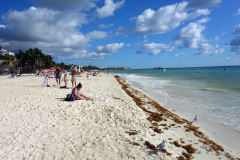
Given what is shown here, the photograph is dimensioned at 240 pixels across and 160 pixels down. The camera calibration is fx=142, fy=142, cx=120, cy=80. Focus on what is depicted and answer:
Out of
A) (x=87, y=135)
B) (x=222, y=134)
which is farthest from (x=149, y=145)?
(x=222, y=134)

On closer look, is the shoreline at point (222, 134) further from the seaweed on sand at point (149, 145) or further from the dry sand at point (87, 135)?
the seaweed on sand at point (149, 145)

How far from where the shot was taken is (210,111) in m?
6.89

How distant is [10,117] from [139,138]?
4.61 meters

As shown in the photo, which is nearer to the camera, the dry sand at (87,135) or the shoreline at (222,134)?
the dry sand at (87,135)

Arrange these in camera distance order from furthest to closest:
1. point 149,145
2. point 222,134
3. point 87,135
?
1. point 222,134
2. point 87,135
3. point 149,145

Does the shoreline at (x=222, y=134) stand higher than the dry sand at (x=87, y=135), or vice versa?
the dry sand at (x=87, y=135)

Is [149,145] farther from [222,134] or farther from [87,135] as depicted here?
[222,134]

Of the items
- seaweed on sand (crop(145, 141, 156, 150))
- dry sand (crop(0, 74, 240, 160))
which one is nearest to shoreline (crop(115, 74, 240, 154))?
dry sand (crop(0, 74, 240, 160))

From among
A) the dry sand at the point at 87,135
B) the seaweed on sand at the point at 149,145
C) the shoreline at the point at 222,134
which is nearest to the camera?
the dry sand at the point at 87,135

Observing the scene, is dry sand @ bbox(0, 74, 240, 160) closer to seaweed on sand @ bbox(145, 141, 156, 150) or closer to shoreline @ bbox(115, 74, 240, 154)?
seaweed on sand @ bbox(145, 141, 156, 150)

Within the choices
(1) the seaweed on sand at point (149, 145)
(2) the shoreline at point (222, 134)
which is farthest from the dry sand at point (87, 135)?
(2) the shoreline at point (222, 134)

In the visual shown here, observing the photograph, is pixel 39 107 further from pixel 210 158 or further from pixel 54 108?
pixel 210 158

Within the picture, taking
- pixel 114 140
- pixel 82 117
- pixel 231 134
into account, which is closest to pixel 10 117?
pixel 82 117

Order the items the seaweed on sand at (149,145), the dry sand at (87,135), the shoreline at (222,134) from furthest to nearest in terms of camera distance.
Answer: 1. the shoreline at (222,134)
2. the seaweed on sand at (149,145)
3. the dry sand at (87,135)
